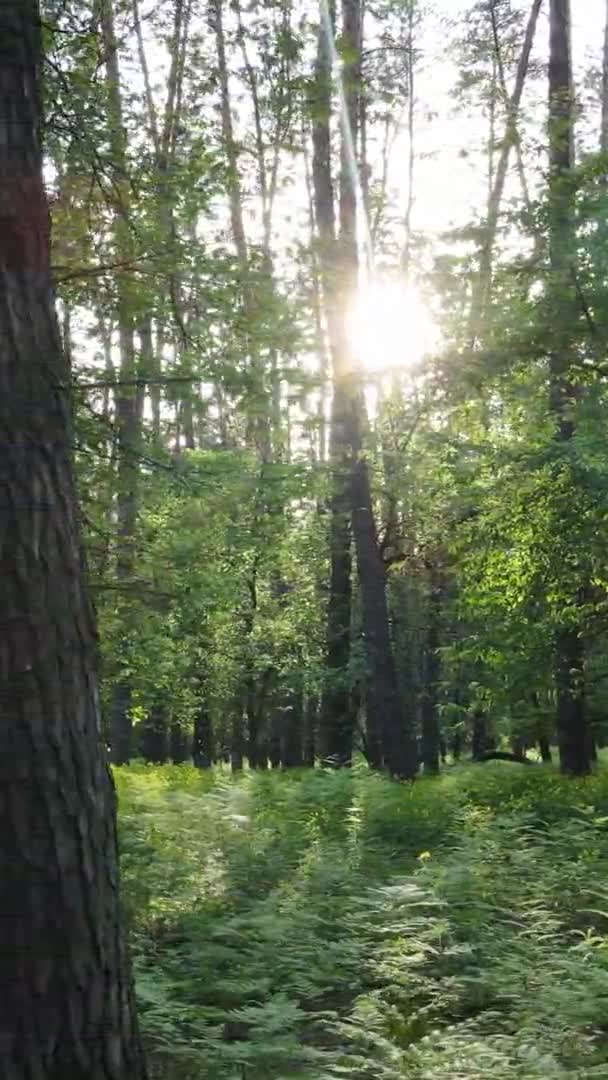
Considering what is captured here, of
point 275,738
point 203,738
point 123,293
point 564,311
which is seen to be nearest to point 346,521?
point 564,311

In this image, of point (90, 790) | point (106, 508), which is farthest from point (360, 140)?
point (90, 790)

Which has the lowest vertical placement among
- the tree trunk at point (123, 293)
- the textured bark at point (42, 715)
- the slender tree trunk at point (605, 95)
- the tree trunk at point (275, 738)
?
the tree trunk at point (275, 738)

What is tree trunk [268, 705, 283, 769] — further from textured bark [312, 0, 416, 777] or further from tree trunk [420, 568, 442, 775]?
textured bark [312, 0, 416, 777]

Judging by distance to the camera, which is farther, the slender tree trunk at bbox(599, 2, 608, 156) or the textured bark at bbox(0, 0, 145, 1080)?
the slender tree trunk at bbox(599, 2, 608, 156)

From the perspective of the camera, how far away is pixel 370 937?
6.36 metres

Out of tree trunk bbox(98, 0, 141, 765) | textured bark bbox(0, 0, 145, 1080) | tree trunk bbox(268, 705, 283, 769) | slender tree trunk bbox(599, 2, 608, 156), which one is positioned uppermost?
slender tree trunk bbox(599, 2, 608, 156)

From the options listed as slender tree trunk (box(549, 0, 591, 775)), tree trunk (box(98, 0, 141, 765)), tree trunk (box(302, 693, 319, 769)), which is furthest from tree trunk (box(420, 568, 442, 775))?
tree trunk (box(98, 0, 141, 765))

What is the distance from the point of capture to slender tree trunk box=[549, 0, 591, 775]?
28.3 ft

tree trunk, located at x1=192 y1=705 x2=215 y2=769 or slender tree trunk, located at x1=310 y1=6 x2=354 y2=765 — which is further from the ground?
slender tree trunk, located at x1=310 y1=6 x2=354 y2=765

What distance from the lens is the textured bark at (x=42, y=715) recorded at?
289cm

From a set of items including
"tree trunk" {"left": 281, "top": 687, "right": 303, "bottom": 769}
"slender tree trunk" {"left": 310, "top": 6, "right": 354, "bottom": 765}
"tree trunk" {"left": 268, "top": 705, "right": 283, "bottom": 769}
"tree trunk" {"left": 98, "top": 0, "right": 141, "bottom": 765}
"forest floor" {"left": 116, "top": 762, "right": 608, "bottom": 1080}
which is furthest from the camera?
"tree trunk" {"left": 268, "top": 705, "right": 283, "bottom": 769}

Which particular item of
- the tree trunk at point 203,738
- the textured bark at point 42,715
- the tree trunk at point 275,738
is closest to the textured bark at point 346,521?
the textured bark at point 42,715

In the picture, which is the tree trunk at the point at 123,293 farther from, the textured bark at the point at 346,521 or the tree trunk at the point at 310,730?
the tree trunk at the point at 310,730

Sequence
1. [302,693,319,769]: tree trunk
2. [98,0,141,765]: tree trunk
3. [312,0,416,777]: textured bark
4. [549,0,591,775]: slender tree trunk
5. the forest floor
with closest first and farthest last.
Result: the forest floor < [98,0,141,765]: tree trunk < [549,0,591,775]: slender tree trunk < [312,0,416,777]: textured bark < [302,693,319,769]: tree trunk
